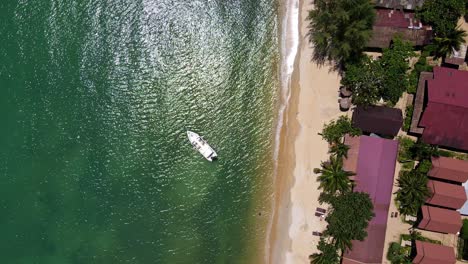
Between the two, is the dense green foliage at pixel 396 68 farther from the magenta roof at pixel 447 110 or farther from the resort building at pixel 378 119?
the magenta roof at pixel 447 110

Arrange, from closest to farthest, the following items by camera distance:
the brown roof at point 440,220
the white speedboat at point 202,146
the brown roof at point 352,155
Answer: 1. the brown roof at point 440,220
2. the brown roof at point 352,155
3. the white speedboat at point 202,146

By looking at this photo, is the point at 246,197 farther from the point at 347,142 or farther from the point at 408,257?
the point at 408,257

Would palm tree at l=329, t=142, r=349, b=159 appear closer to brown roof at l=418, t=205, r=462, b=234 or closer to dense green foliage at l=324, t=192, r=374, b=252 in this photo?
dense green foliage at l=324, t=192, r=374, b=252

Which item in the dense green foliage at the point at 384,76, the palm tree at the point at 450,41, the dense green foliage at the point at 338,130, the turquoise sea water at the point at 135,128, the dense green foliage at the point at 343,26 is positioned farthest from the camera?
the turquoise sea water at the point at 135,128

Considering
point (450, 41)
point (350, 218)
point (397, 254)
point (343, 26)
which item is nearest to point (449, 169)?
point (397, 254)

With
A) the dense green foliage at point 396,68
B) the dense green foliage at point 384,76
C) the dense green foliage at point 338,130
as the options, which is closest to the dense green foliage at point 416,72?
the dense green foliage at point 384,76

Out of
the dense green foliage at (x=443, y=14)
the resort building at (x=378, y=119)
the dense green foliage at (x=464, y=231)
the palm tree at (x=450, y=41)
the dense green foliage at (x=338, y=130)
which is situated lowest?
the dense green foliage at (x=464, y=231)

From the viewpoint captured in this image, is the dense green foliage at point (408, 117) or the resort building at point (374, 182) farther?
the dense green foliage at point (408, 117)
